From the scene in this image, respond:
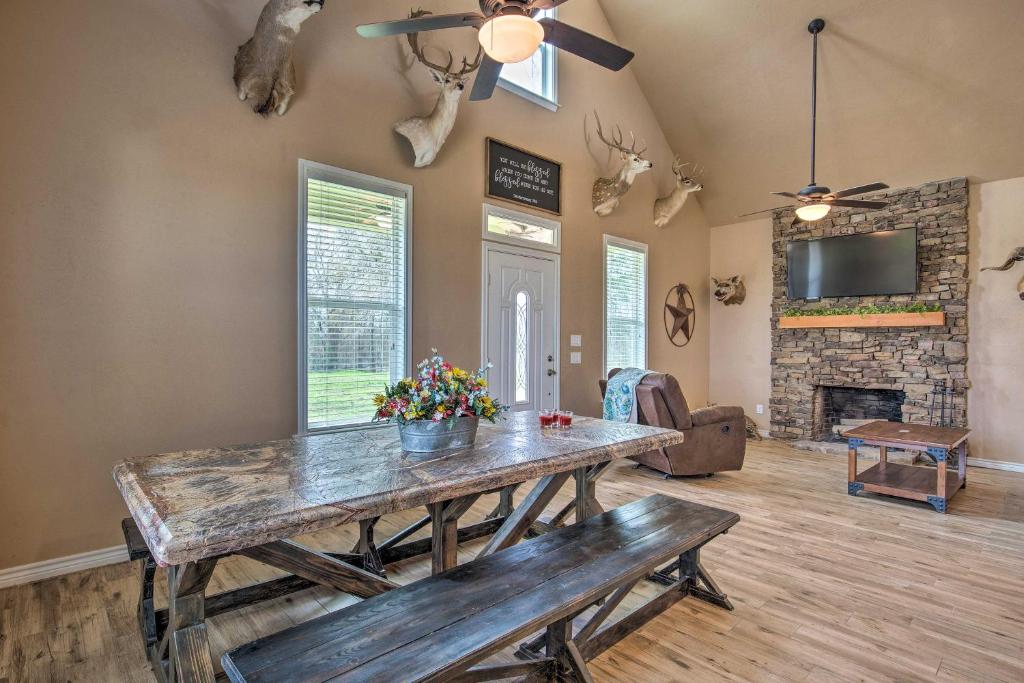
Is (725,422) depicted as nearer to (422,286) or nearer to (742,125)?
(422,286)

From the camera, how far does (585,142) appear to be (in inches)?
225

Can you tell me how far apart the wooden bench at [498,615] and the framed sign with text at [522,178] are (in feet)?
10.8

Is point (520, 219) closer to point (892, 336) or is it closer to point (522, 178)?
point (522, 178)

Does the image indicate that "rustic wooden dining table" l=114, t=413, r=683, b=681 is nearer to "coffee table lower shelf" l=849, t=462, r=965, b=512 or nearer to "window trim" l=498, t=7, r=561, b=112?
"coffee table lower shelf" l=849, t=462, r=965, b=512

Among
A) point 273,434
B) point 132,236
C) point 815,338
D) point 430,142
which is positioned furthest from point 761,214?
point 132,236

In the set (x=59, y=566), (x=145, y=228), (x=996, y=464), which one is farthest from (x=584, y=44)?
(x=996, y=464)

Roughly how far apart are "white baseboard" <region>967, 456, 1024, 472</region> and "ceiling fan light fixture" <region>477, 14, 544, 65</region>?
6.15 metres

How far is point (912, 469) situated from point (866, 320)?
2.07 metres

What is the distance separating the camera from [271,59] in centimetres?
331

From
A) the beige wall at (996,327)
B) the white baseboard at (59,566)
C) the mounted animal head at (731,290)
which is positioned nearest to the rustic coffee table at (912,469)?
the beige wall at (996,327)

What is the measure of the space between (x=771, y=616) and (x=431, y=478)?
1.78 metres

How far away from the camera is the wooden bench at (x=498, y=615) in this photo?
1338 millimetres

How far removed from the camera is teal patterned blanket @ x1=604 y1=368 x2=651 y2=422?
4.78 metres

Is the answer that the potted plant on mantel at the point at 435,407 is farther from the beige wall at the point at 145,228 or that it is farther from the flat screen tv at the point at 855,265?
the flat screen tv at the point at 855,265
